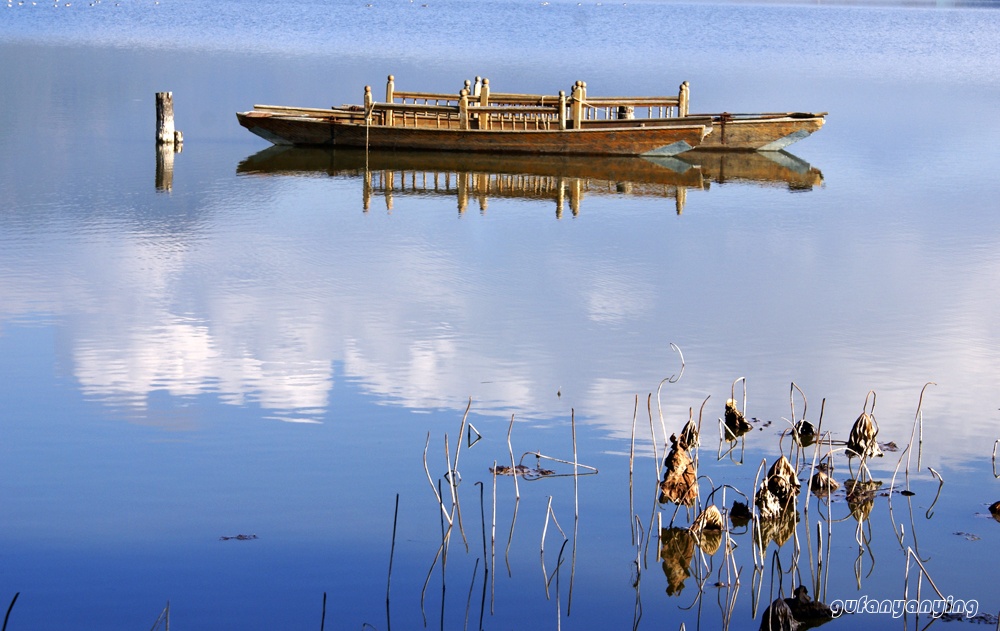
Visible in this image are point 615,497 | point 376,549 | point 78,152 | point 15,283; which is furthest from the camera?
point 78,152

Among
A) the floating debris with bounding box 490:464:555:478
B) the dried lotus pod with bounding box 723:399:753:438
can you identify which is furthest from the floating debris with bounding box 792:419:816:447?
the floating debris with bounding box 490:464:555:478

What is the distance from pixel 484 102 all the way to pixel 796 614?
21.9m

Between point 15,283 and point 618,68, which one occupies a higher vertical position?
point 618,68

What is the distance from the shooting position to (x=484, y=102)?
28.5 m

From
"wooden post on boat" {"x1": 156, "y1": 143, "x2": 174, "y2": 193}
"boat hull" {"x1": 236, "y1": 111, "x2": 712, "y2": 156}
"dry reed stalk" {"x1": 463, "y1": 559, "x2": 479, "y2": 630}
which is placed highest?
"boat hull" {"x1": 236, "y1": 111, "x2": 712, "y2": 156}

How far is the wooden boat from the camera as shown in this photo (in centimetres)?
2708

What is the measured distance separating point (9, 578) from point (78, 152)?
2133 cm

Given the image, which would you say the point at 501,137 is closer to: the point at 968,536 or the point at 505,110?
the point at 505,110

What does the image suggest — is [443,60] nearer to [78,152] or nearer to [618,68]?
[618,68]

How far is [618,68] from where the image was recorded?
51.7 metres

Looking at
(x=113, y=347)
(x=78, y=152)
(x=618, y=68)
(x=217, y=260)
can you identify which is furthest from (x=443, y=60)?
(x=113, y=347)

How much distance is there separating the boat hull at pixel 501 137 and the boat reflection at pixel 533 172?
8.7 inches

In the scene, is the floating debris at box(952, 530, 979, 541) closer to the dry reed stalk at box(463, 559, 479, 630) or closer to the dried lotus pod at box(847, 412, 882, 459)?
the dried lotus pod at box(847, 412, 882, 459)

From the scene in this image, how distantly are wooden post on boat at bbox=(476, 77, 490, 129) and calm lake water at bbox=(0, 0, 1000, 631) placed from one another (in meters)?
1.22
